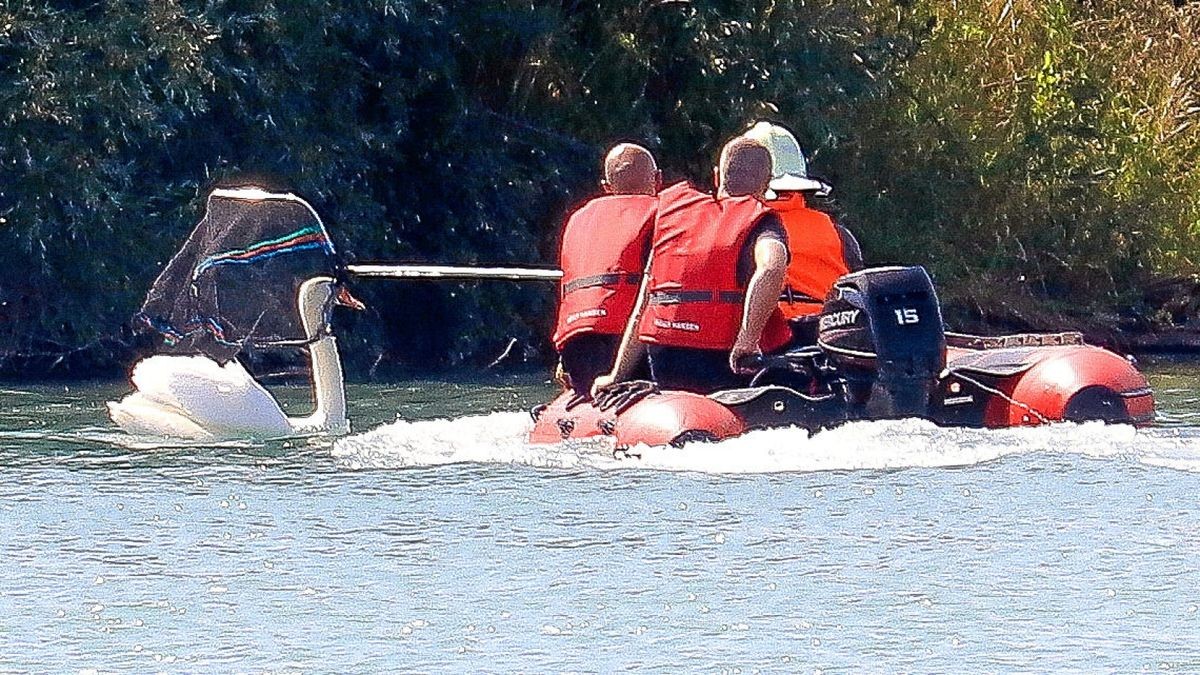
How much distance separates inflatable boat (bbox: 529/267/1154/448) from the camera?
1024cm

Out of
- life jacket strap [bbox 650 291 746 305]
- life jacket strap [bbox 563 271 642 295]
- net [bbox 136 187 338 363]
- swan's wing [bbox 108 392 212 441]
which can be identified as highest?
net [bbox 136 187 338 363]

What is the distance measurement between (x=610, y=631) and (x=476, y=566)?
117cm

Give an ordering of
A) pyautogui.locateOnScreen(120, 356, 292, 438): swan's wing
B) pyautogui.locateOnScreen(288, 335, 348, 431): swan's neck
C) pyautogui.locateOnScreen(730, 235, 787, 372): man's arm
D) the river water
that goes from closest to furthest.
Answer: the river water < pyautogui.locateOnScreen(730, 235, 787, 372): man's arm < pyautogui.locateOnScreen(120, 356, 292, 438): swan's wing < pyautogui.locateOnScreen(288, 335, 348, 431): swan's neck

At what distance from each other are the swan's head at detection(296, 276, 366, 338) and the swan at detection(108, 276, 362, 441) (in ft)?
0.12

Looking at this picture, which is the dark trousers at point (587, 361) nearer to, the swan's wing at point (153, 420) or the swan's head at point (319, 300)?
the swan's head at point (319, 300)

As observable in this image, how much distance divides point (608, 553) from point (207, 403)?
394 cm

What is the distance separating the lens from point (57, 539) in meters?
8.99

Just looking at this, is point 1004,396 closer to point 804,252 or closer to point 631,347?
point 804,252

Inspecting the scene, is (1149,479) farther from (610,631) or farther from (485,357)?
(485,357)

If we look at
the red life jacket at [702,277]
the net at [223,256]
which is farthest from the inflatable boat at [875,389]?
the net at [223,256]

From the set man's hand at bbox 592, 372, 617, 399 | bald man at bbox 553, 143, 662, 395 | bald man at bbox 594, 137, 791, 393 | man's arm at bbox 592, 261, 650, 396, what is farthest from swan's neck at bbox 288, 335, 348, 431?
bald man at bbox 594, 137, 791, 393

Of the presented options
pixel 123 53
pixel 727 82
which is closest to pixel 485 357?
pixel 727 82

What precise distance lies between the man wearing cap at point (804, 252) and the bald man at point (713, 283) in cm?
26

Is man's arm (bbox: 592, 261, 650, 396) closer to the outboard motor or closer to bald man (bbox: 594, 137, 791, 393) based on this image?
bald man (bbox: 594, 137, 791, 393)
